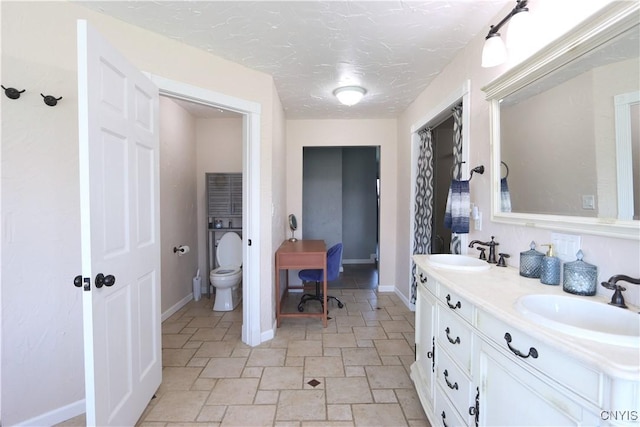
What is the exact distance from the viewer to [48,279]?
5.16 feet

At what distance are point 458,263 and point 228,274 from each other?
2502 millimetres

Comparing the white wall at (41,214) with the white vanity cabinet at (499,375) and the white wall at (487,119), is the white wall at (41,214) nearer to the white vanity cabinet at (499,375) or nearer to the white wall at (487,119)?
the white vanity cabinet at (499,375)

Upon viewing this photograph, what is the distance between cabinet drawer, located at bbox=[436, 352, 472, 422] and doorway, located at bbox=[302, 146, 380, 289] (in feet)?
9.39

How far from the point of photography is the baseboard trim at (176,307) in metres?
3.05

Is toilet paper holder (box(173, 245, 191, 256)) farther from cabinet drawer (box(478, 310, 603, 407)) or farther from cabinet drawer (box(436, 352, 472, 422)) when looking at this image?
cabinet drawer (box(478, 310, 603, 407))

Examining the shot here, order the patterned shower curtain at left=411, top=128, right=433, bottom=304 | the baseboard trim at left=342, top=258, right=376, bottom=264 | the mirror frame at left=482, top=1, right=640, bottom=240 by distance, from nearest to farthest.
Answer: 1. the mirror frame at left=482, top=1, right=640, bottom=240
2. the patterned shower curtain at left=411, top=128, right=433, bottom=304
3. the baseboard trim at left=342, top=258, right=376, bottom=264

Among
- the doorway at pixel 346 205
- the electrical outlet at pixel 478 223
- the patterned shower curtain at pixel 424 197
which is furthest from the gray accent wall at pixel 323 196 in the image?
the electrical outlet at pixel 478 223

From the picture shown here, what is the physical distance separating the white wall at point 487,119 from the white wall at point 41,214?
93.2 inches

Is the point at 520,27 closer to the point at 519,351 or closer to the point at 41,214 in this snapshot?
the point at 519,351

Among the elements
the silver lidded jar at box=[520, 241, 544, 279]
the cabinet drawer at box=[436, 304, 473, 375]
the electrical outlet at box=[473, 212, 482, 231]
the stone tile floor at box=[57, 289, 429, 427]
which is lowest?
the stone tile floor at box=[57, 289, 429, 427]

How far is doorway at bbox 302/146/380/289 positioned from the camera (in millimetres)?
5395

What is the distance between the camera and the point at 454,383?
4.23 feet

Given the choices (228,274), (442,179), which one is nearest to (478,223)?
(442,179)

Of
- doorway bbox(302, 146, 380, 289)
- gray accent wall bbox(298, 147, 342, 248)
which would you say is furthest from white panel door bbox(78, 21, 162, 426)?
gray accent wall bbox(298, 147, 342, 248)
